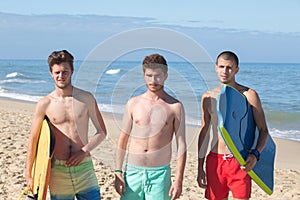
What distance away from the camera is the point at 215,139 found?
152 inches

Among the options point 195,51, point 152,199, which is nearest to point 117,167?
point 152,199

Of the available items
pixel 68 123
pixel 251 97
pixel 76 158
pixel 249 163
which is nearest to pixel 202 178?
pixel 249 163

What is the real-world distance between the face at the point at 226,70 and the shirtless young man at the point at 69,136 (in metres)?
1.00

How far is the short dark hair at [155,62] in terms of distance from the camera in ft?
11.1

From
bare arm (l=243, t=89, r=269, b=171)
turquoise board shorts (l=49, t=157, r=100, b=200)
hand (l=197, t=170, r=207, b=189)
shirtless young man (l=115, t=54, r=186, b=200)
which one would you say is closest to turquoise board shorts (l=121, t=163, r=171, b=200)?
shirtless young man (l=115, t=54, r=186, b=200)

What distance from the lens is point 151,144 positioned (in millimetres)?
3521

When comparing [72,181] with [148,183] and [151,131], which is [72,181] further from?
[151,131]

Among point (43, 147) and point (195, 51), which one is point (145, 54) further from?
point (43, 147)

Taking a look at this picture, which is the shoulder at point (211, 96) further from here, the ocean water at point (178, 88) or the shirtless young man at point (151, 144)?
the shirtless young man at point (151, 144)

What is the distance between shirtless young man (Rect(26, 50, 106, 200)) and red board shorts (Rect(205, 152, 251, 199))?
0.90m

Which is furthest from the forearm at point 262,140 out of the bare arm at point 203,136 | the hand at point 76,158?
the hand at point 76,158

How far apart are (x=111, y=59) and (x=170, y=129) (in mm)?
694

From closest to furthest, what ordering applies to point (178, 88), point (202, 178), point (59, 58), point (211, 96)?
point (59, 58) < point (211, 96) < point (202, 178) < point (178, 88)

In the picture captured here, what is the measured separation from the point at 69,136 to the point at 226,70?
4.27ft
